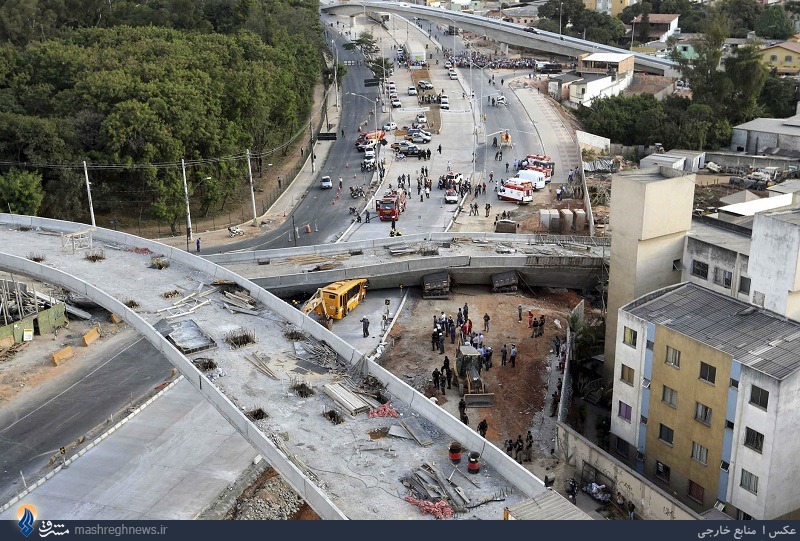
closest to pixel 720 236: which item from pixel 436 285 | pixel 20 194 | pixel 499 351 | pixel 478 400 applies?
pixel 478 400

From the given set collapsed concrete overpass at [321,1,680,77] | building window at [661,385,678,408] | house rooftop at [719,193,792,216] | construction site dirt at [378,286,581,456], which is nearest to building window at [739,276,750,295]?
building window at [661,385,678,408]

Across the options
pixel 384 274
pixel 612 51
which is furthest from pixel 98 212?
pixel 612 51

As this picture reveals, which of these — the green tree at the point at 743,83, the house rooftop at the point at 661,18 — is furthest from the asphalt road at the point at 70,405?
the house rooftop at the point at 661,18

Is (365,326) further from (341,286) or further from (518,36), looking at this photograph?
(518,36)

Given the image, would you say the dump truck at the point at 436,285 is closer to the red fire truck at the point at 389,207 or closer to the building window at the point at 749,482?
the red fire truck at the point at 389,207

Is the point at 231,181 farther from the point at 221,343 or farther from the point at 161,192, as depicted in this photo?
the point at 221,343

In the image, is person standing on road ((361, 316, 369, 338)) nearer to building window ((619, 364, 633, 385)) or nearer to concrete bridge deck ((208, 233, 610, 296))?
concrete bridge deck ((208, 233, 610, 296))
